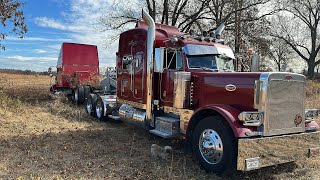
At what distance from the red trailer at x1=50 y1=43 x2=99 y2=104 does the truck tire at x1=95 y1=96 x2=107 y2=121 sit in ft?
15.3

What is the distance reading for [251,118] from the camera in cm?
544

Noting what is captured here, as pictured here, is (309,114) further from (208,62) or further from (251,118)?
(208,62)

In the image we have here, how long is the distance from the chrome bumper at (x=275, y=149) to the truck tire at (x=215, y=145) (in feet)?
0.66

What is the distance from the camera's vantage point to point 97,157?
272 inches

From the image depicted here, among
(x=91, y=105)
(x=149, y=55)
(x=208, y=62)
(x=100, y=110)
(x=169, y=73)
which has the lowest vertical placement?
(x=100, y=110)

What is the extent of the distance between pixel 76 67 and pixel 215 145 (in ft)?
43.8

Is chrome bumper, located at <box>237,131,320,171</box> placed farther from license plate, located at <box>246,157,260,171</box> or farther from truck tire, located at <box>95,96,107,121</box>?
truck tire, located at <box>95,96,107,121</box>

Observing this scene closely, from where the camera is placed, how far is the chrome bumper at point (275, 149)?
17.0ft

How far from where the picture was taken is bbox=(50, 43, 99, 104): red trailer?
17.2 m

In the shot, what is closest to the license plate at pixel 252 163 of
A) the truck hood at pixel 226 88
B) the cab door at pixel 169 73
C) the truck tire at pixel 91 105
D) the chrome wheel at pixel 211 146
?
the chrome wheel at pixel 211 146

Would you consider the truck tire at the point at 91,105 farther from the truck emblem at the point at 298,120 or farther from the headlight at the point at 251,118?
the truck emblem at the point at 298,120

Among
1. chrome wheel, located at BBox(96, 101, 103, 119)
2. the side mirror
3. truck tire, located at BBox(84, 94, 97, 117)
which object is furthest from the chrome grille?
truck tire, located at BBox(84, 94, 97, 117)

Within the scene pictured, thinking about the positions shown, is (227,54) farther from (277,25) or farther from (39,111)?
(277,25)

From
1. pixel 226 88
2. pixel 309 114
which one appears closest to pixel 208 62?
pixel 226 88
